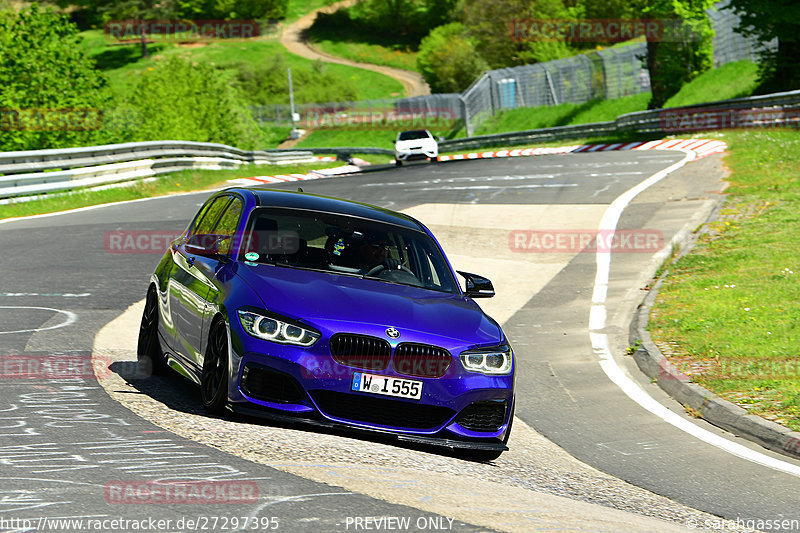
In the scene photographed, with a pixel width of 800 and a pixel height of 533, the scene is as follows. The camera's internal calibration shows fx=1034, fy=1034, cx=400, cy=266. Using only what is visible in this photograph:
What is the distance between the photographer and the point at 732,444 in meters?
8.24

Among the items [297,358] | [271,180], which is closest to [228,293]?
[297,358]

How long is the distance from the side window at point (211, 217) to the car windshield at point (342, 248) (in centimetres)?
85

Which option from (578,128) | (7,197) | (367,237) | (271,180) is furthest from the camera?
(578,128)

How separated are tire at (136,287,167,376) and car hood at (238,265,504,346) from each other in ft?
Answer: 5.51

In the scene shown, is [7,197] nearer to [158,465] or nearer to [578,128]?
[158,465]

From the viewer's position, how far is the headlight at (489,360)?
7055 millimetres

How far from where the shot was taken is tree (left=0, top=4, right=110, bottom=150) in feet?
105

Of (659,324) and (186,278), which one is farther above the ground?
(186,278)

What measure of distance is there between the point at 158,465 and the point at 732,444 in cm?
473
